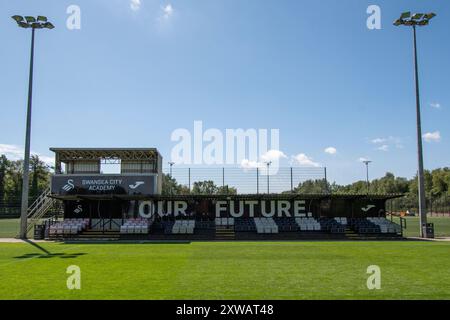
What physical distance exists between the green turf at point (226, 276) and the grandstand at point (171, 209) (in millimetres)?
12179

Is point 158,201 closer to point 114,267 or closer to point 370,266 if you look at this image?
point 114,267

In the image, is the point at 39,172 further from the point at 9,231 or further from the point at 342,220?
the point at 342,220

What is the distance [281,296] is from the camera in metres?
8.88

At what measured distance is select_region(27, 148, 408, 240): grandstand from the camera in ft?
96.7

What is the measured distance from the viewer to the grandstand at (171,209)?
96.7 ft

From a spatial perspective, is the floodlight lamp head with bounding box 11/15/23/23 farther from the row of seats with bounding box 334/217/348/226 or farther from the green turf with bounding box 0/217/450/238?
the row of seats with bounding box 334/217/348/226

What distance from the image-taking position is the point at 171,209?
107 ft

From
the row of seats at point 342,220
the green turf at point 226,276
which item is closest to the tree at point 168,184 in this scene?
the row of seats at point 342,220

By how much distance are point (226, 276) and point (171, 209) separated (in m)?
21.6

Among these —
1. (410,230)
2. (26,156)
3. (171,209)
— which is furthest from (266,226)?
(26,156)

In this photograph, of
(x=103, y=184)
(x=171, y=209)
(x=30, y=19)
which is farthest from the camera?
(x=103, y=184)
